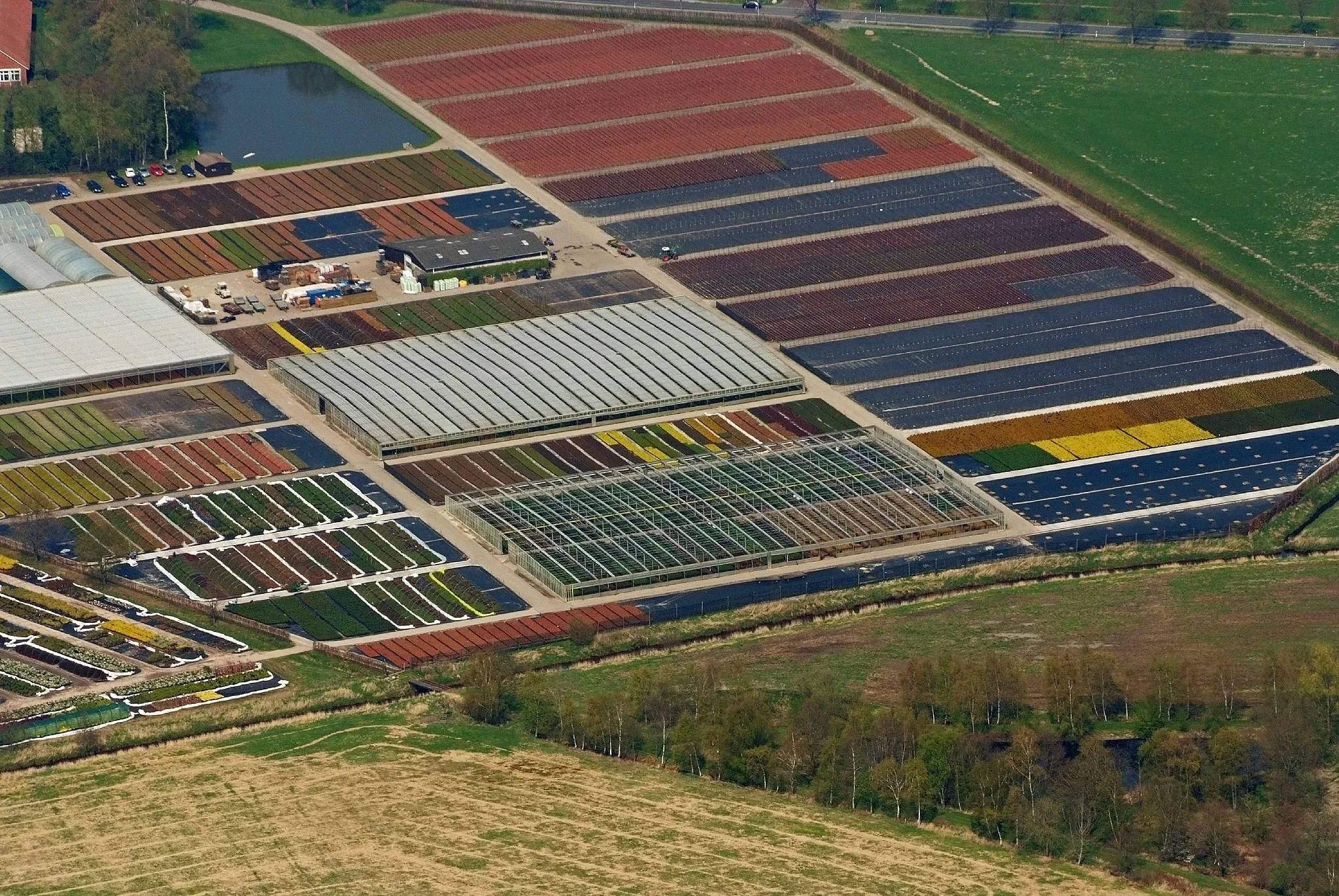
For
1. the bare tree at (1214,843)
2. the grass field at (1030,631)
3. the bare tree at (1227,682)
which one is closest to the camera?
the bare tree at (1214,843)

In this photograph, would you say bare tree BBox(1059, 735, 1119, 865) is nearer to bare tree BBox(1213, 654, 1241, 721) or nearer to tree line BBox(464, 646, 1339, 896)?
tree line BBox(464, 646, 1339, 896)

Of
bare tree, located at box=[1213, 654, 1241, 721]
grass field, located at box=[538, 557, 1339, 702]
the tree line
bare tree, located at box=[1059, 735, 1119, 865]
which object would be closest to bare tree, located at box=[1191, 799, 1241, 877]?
the tree line

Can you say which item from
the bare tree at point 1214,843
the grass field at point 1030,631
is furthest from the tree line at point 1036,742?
the grass field at point 1030,631

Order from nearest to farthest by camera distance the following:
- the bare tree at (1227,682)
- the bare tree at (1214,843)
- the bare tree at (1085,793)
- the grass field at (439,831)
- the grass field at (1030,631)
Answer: the grass field at (439,831) < the bare tree at (1214,843) < the bare tree at (1085,793) < the bare tree at (1227,682) < the grass field at (1030,631)

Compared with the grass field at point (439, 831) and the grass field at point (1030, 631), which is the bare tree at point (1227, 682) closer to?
the grass field at point (1030, 631)

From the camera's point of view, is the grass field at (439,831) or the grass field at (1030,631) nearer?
the grass field at (439,831)
